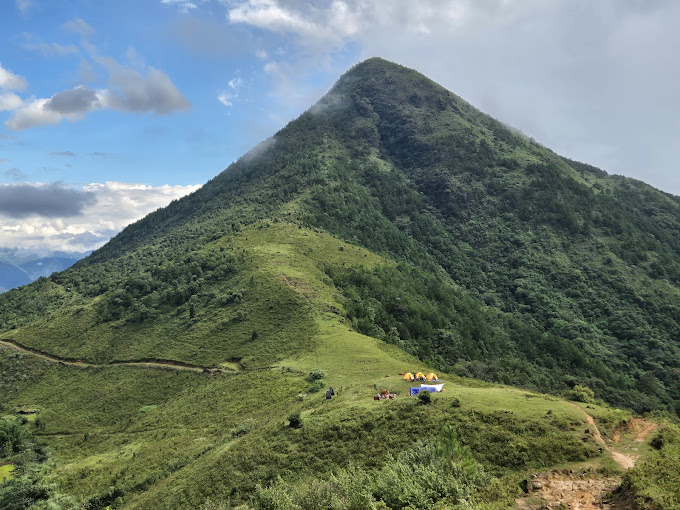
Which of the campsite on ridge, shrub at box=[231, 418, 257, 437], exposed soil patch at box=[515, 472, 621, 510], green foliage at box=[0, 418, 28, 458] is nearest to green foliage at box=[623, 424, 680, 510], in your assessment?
the campsite on ridge

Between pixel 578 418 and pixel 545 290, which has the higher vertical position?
pixel 545 290

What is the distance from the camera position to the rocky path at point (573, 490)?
24.1m

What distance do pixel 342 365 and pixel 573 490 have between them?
41.3 metres

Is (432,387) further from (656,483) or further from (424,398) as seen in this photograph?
(656,483)

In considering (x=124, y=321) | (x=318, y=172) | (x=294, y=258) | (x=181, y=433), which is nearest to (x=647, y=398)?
(x=294, y=258)

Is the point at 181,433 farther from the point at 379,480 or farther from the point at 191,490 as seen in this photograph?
the point at 379,480

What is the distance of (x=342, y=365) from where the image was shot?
2547 inches

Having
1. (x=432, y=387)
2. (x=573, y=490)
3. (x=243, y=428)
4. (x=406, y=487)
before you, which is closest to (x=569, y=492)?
(x=573, y=490)

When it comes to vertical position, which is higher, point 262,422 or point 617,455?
point 617,455

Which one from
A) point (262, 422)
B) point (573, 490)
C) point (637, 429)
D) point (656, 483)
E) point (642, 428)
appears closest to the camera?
point (656, 483)

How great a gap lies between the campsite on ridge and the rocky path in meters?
0.29

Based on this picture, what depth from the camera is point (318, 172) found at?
197 metres

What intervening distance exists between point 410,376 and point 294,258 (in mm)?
64748

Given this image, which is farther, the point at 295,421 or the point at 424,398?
the point at 295,421
